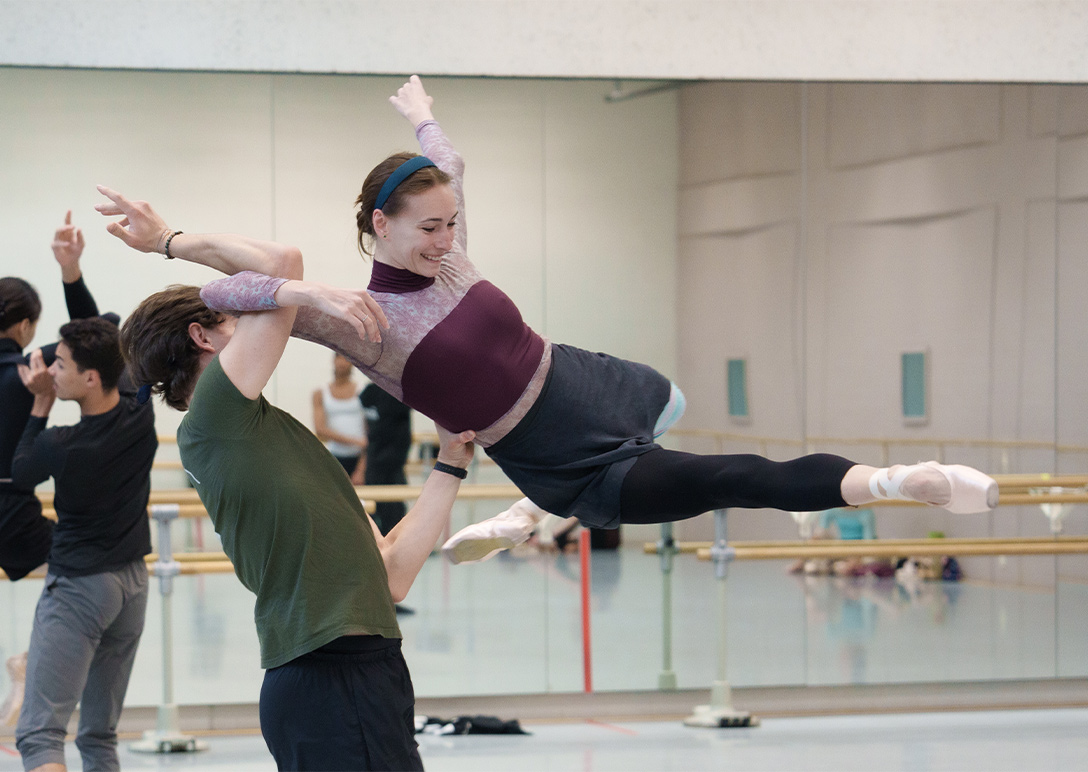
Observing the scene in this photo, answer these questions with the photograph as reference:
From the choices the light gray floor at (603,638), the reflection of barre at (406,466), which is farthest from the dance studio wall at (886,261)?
the reflection of barre at (406,466)

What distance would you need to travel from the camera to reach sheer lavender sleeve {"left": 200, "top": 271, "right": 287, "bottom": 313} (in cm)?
181

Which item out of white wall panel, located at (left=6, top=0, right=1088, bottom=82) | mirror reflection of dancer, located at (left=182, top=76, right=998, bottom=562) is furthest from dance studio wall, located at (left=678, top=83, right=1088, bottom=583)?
mirror reflection of dancer, located at (left=182, top=76, right=998, bottom=562)

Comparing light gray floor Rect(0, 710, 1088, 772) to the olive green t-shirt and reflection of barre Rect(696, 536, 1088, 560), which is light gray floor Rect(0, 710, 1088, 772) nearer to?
reflection of barre Rect(696, 536, 1088, 560)

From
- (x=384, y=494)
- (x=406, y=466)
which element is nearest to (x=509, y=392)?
(x=384, y=494)

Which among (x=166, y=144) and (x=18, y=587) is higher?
(x=166, y=144)

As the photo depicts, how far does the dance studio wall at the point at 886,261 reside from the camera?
5402 millimetres

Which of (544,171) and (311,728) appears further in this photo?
(544,171)

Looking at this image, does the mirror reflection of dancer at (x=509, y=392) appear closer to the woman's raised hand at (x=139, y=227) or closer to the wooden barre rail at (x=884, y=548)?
the woman's raised hand at (x=139, y=227)

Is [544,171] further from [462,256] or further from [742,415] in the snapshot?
[462,256]

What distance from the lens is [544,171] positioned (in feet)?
17.4

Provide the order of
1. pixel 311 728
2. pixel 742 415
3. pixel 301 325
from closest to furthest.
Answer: pixel 311 728, pixel 301 325, pixel 742 415

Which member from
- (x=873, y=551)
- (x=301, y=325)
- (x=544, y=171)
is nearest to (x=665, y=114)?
(x=544, y=171)

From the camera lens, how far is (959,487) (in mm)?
1945

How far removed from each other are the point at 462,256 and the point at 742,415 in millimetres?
3260
